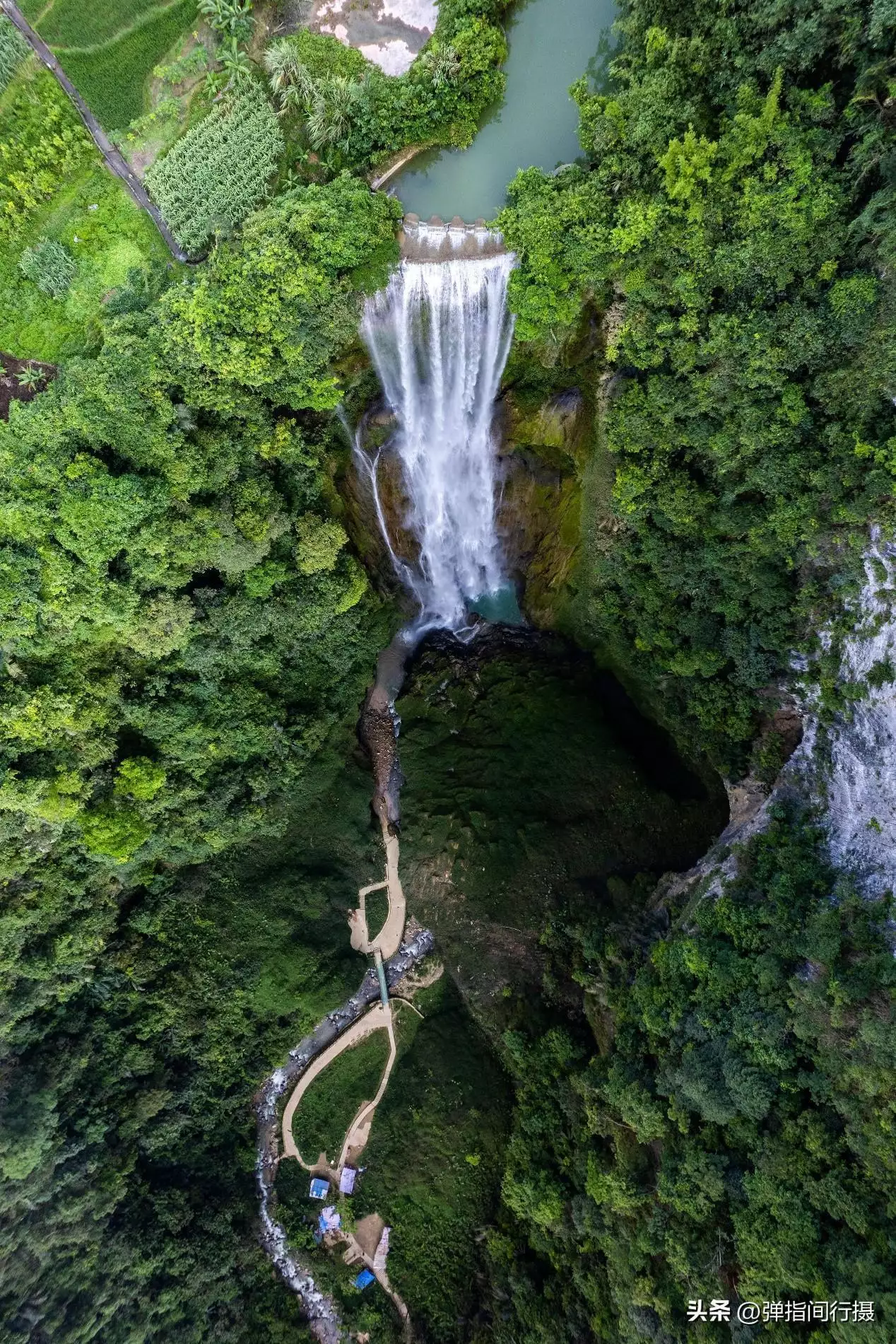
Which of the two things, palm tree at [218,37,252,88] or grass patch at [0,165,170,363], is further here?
grass patch at [0,165,170,363]

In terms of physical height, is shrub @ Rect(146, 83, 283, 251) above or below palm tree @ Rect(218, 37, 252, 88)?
below

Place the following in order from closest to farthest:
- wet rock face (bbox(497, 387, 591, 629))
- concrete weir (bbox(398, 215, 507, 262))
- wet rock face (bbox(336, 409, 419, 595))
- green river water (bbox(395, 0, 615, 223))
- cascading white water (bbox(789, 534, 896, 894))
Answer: cascading white water (bbox(789, 534, 896, 894)), green river water (bbox(395, 0, 615, 223)), concrete weir (bbox(398, 215, 507, 262)), wet rock face (bbox(497, 387, 591, 629)), wet rock face (bbox(336, 409, 419, 595))

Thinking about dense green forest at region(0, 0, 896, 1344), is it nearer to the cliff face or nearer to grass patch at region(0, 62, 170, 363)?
grass patch at region(0, 62, 170, 363)

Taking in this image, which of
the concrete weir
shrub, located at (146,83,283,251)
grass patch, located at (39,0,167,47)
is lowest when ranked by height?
the concrete weir

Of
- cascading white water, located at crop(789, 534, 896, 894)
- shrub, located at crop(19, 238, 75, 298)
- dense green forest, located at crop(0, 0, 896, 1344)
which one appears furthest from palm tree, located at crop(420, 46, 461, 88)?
cascading white water, located at crop(789, 534, 896, 894)

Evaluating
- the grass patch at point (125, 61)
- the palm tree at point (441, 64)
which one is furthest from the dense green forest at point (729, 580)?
the grass patch at point (125, 61)

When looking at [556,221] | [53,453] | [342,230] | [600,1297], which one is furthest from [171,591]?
[600,1297]
